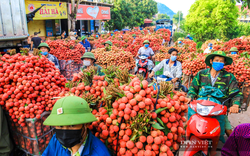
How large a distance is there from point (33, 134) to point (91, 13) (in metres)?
18.4

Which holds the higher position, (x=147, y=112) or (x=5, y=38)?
(x=5, y=38)

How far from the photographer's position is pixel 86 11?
17.9 m

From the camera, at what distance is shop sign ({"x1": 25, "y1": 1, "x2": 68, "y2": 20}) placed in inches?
454

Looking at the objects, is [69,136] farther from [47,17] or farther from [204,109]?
[47,17]

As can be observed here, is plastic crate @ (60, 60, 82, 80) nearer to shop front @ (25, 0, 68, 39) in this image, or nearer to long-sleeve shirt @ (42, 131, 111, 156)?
long-sleeve shirt @ (42, 131, 111, 156)

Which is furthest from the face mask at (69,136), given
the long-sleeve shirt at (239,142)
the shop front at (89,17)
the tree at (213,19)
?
the tree at (213,19)

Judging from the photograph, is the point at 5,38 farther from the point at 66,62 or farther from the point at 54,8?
the point at 54,8

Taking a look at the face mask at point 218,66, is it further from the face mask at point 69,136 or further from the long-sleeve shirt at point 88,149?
the face mask at point 69,136

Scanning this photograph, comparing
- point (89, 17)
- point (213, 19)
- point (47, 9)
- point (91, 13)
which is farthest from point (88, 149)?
point (213, 19)

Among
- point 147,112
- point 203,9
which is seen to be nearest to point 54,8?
point 147,112

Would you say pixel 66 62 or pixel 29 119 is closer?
pixel 29 119

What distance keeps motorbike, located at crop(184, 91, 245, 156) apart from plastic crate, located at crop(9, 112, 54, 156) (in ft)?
7.19

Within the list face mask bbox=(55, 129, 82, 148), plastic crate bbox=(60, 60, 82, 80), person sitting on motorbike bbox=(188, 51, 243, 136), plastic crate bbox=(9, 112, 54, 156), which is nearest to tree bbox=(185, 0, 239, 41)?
plastic crate bbox=(60, 60, 82, 80)

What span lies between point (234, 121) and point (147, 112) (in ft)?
13.7
